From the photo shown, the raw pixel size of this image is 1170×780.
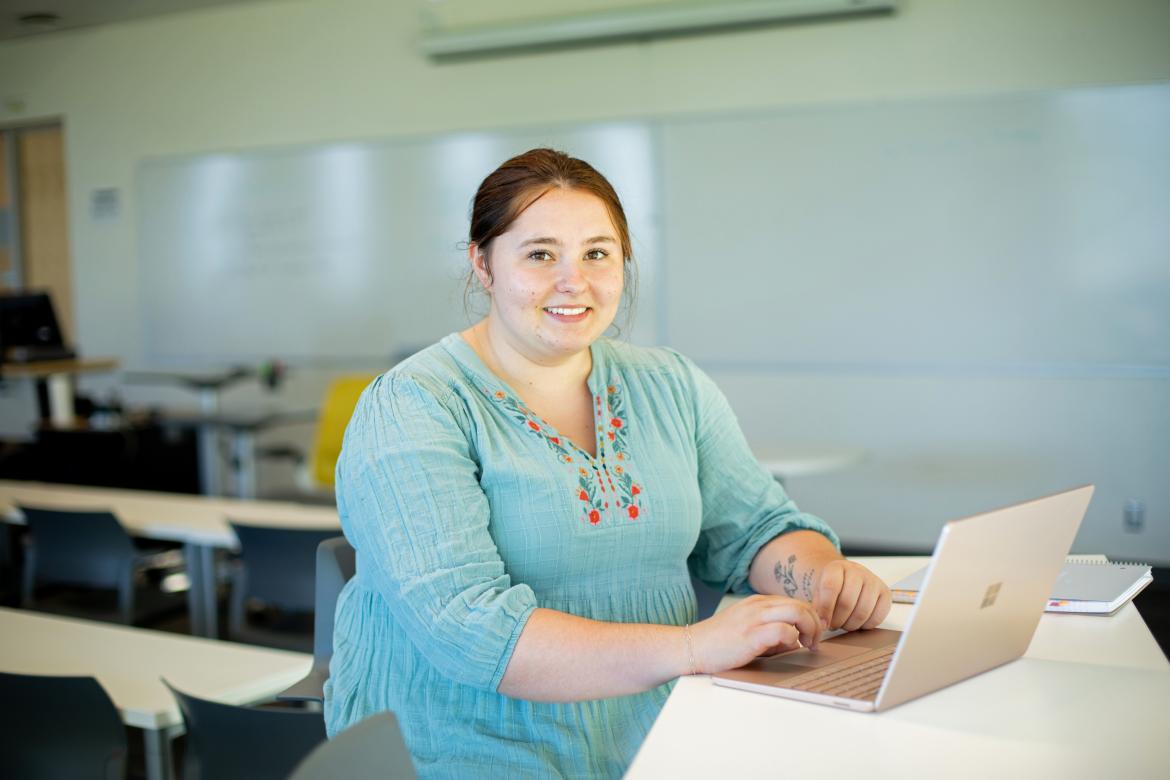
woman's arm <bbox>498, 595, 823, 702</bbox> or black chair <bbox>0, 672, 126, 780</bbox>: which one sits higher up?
woman's arm <bbox>498, 595, 823, 702</bbox>

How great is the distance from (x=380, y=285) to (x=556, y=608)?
15.9ft

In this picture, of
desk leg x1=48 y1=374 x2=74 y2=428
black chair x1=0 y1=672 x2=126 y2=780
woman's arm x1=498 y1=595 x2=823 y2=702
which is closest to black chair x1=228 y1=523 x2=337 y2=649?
black chair x1=0 y1=672 x2=126 y2=780

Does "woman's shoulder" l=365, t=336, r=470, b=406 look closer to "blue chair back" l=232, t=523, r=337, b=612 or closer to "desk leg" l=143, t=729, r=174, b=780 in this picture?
"desk leg" l=143, t=729, r=174, b=780

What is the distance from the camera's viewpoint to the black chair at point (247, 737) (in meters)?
1.59

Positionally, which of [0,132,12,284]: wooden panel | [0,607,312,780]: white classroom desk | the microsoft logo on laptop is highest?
[0,132,12,284]: wooden panel

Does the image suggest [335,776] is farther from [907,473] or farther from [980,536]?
[907,473]

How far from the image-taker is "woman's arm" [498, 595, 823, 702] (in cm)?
119

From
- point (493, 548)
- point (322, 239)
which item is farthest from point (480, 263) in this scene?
point (322, 239)

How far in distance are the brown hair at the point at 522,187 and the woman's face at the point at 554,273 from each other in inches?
0.5

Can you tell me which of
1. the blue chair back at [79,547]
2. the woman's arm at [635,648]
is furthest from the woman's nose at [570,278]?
the blue chair back at [79,547]

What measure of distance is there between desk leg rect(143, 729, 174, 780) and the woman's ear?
3.22ft

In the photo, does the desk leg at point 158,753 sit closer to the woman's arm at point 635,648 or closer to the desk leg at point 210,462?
the woman's arm at point 635,648

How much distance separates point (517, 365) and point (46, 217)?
713cm

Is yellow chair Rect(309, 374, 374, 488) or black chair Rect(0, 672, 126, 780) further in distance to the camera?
yellow chair Rect(309, 374, 374, 488)
